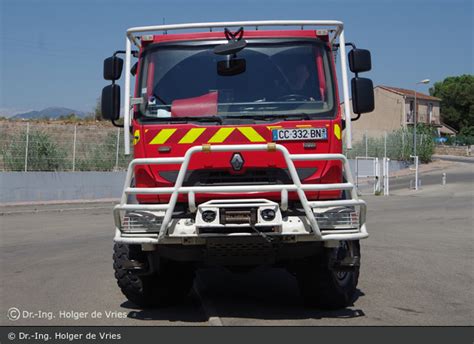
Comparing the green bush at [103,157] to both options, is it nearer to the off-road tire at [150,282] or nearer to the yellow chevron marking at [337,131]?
the off-road tire at [150,282]

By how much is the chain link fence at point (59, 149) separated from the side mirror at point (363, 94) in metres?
17.5

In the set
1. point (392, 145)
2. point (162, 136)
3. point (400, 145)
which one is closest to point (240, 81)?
point (162, 136)

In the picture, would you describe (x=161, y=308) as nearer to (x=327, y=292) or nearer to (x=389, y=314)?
(x=327, y=292)

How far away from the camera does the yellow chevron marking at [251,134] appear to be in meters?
6.49

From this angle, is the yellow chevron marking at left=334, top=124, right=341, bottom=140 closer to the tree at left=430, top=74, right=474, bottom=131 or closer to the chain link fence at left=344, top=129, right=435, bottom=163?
the chain link fence at left=344, top=129, right=435, bottom=163

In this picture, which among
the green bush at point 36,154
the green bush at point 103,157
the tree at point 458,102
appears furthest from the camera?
the tree at point 458,102

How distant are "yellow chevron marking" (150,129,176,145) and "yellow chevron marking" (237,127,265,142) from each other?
68cm

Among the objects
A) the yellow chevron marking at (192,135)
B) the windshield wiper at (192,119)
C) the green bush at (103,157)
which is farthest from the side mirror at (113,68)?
the green bush at (103,157)

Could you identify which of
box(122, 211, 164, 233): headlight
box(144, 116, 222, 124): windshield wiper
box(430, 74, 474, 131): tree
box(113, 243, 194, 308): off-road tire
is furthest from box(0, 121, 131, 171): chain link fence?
box(430, 74, 474, 131): tree

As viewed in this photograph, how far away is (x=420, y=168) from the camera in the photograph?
50.9 m

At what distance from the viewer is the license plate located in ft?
21.3

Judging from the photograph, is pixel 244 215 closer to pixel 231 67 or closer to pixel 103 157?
pixel 231 67

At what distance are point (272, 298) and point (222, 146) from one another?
238 cm
